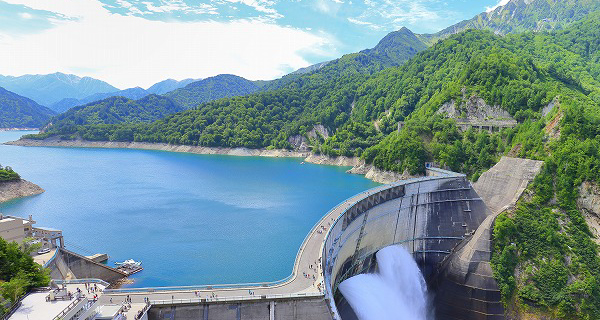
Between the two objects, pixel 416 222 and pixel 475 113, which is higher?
pixel 475 113

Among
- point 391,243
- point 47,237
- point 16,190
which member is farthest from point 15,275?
point 16,190

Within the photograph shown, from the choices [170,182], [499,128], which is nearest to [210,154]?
[170,182]

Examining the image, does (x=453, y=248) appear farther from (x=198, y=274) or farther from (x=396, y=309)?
(x=198, y=274)

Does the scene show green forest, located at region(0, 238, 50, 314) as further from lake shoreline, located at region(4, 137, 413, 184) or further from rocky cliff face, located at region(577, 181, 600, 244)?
lake shoreline, located at region(4, 137, 413, 184)

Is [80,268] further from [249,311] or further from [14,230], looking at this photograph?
[249,311]

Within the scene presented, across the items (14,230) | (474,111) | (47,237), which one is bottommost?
(47,237)

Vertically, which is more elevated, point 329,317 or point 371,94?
point 371,94

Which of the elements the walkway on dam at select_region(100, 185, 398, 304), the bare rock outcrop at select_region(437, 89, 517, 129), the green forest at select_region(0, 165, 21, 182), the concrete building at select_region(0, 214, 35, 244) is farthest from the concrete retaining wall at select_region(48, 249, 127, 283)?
the bare rock outcrop at select_region(437, 89, 517, 129)
